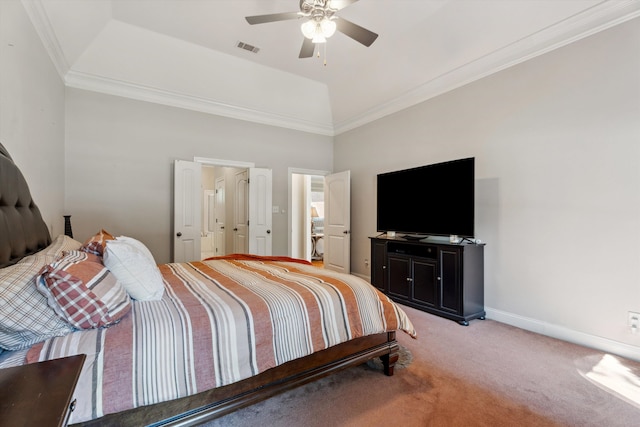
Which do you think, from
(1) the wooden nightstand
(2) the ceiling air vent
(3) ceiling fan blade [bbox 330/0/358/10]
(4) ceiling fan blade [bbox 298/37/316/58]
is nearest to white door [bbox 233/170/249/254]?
(2) the ceiling air vent

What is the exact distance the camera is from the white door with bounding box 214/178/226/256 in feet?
21.9

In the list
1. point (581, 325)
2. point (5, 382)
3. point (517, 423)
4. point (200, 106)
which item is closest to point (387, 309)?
point (517, 423)

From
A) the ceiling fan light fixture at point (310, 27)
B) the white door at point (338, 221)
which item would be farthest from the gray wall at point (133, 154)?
the ceiling fan light fixture at point (310, 27)

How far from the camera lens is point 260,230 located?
491cm

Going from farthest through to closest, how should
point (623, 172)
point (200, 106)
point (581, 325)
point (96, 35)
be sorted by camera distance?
point (200, 106), point (96, 35), point (581, 325), point (623, 172)

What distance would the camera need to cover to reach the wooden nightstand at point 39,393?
0.58 meters

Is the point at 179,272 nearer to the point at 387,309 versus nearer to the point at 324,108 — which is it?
the point at 387,309

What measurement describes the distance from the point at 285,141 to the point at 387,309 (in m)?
3.93

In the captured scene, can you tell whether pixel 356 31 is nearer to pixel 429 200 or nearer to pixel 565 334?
pixel 429 200

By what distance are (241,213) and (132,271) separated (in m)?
3.75

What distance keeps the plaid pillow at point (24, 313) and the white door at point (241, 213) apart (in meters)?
3.70

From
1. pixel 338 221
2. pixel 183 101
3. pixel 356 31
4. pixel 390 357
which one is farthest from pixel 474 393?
pixel 183 101

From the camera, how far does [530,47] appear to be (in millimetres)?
2920

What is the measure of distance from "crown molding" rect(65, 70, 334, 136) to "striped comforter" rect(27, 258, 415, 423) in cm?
315
